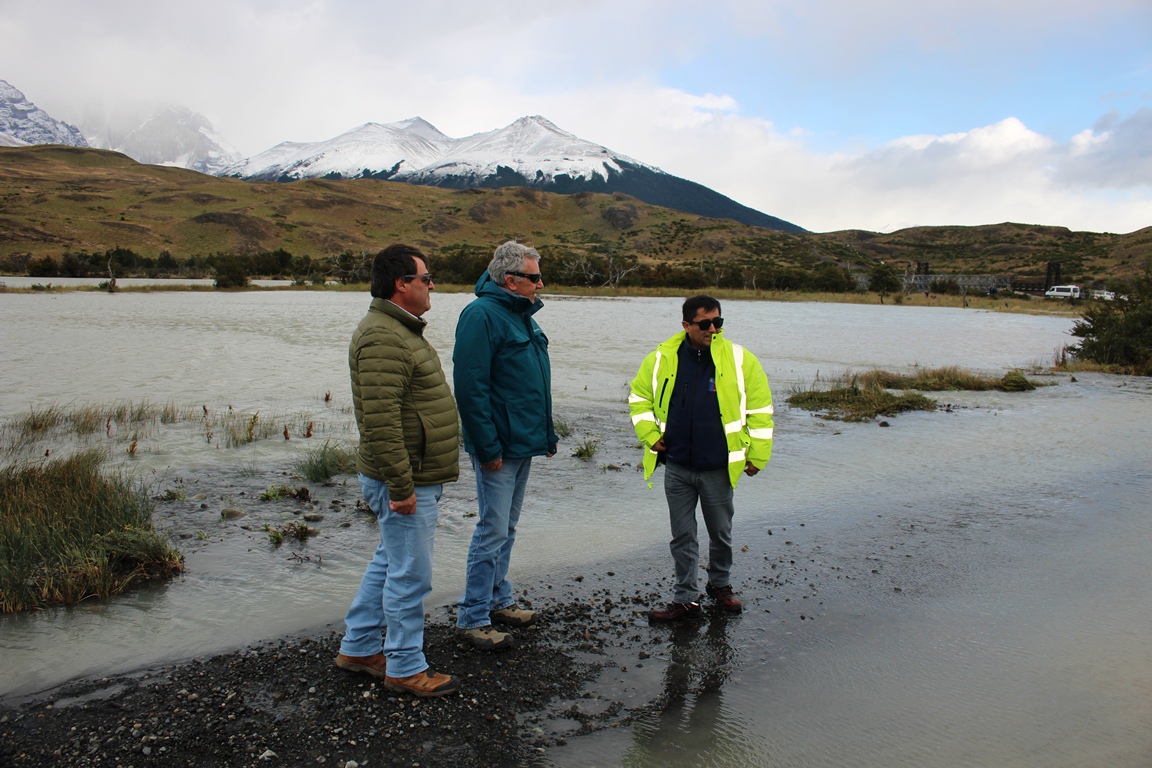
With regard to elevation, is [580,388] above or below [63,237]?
below

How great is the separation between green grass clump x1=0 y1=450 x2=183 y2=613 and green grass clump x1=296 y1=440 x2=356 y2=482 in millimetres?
1745

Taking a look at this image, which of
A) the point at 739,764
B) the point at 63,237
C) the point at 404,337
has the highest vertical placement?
the point at 63,237

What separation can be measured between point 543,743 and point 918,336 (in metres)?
35.2

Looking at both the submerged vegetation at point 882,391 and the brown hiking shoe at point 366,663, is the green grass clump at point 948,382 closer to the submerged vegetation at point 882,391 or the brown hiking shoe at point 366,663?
the submerged vegetation at point 882,391

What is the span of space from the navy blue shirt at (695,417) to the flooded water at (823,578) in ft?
3.64

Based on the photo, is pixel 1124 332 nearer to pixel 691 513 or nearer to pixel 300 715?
pixel 691 513

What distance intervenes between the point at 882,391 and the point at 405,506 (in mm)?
13549

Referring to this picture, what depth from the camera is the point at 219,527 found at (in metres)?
6.56

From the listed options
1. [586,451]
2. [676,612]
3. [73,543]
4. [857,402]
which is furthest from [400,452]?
[857,402]

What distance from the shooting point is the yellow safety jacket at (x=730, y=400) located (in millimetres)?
4828

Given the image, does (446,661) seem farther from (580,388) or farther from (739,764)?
(580,388)

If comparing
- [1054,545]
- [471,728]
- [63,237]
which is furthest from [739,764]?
[63,237]

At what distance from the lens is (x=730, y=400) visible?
15.8 ft

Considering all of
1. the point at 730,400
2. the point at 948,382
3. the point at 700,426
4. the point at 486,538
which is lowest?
the point at 948,382
